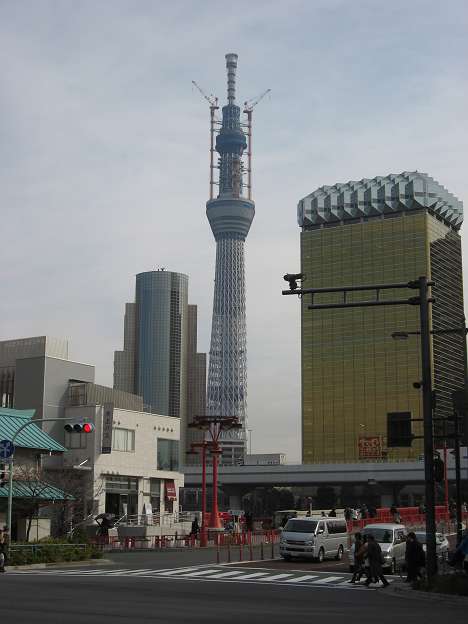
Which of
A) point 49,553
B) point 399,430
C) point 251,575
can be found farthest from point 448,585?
point 49,553

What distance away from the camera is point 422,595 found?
83.0ft

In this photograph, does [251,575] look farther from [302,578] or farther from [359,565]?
[359,565]

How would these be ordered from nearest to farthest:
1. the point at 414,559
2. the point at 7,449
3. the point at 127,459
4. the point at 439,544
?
the point at 414,559, the point at 7,449, the point at 439,544, the point at 127,459

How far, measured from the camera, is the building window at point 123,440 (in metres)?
77.6

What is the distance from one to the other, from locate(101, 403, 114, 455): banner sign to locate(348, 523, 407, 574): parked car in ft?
135

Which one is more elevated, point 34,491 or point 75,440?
point 75,440

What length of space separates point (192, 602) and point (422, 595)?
7027mm

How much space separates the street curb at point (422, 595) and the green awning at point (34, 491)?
24.5 meters

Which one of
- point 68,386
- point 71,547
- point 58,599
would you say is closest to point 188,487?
point 68,386

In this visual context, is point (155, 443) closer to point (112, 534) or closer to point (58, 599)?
point (112, 534)

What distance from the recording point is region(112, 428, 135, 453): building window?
7762 centimetres

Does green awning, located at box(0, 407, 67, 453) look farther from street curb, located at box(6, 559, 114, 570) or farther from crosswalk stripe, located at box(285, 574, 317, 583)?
crosswalk stripe, located at box(285, 574, 317, 583)

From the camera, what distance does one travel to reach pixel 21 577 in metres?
31.4

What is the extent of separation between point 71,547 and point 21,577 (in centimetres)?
1091
